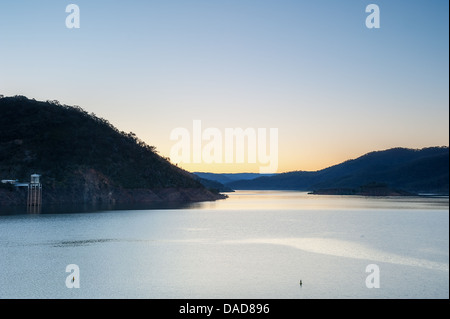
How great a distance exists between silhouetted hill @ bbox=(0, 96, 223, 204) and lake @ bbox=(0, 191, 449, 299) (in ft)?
254

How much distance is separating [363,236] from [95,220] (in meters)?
52.1

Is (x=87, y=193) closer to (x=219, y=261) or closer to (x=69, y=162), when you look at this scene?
(x=69, y=162)

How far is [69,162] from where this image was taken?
171 meters

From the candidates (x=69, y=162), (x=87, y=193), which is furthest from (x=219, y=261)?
(x=69, y=162)

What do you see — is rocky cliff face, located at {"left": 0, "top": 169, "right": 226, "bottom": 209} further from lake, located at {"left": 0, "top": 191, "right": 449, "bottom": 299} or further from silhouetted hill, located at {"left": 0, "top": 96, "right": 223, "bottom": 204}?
lake, located at {"left": 0, "top": 191, "right": 449, "bottom": 299}

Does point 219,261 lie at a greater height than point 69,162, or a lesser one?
lesser

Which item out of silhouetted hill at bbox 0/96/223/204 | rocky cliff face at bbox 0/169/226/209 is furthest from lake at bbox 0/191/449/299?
silhouetted hill at bbox 0/96/223/204

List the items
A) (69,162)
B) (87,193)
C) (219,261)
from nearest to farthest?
(219,261) < (87,193) < (69,162)

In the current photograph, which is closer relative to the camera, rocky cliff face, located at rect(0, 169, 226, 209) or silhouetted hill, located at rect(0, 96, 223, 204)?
rocky cliff face, located at rect(0, 169, 226, 209)

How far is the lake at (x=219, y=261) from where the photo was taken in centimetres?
3753

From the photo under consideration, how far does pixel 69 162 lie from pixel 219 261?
5213 inches

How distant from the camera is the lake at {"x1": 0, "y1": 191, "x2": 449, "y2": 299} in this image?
37.5 m
